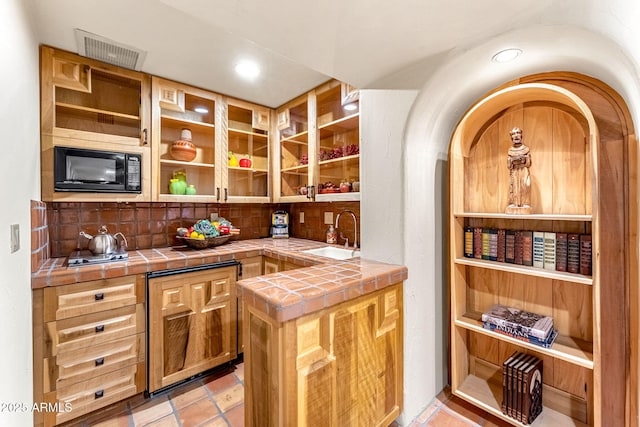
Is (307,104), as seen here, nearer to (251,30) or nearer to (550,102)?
(251,30)

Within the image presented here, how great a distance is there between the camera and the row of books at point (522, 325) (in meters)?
1.38

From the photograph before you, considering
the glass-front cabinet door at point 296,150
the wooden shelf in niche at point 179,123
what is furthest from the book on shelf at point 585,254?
the wooden shelf in niche at point 179,123

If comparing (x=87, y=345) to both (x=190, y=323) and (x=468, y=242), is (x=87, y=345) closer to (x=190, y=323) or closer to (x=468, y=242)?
(x=190, y=323)

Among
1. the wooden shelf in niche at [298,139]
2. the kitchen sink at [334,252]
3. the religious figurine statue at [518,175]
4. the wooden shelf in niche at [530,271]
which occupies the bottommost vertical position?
the kitchen sink at [334,252]

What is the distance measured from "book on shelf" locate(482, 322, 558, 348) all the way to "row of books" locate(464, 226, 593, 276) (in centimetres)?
36

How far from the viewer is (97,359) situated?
5.38 feet

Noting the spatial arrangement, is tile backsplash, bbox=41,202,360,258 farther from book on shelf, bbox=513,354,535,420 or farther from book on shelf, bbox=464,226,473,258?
book on shelf, bbox=513,354,535,420

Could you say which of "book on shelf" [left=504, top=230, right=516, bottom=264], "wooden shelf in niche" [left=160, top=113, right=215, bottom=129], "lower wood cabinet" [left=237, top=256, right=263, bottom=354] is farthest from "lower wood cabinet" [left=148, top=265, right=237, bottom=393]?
"book on shelf" [left=504, top=230, right=516, bottom=264]

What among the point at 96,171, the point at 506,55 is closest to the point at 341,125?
the point at 506,55

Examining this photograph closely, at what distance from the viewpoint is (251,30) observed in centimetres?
112

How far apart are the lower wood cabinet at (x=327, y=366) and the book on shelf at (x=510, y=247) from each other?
0.73 meters

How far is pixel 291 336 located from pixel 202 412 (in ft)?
3.90

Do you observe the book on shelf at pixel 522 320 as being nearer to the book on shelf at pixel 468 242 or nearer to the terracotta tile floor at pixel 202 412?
the book on shelf at pixel 468 242

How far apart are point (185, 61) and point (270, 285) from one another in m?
1.76
